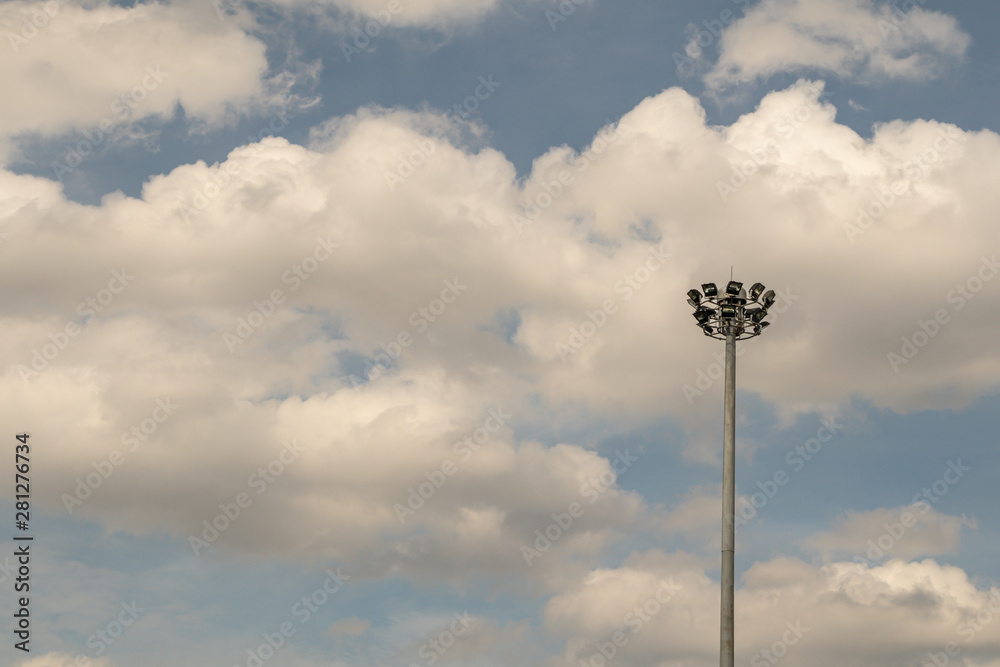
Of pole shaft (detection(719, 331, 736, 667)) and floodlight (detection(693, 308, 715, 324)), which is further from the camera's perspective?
floodlight (detection(693, 308, 715, 324))

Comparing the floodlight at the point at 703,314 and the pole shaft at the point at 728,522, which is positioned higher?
the floodlight at the point at 703,314

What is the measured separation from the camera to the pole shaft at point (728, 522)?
31344 mm

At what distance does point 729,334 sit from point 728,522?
604cm

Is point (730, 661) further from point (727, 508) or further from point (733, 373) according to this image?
point (733, 373)

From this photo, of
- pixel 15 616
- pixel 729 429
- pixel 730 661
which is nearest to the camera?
pixel 730 661

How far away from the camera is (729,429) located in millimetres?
33500

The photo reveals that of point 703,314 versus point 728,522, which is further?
point 703,314

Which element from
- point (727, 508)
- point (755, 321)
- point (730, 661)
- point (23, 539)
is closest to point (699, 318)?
point (755, 321)

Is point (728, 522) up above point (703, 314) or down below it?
below

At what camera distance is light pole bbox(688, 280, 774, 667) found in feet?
104

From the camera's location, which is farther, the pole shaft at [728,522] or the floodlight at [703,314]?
the floodlight at [703,314]

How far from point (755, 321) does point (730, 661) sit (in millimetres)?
10490

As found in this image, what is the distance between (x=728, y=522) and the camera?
32031 mm

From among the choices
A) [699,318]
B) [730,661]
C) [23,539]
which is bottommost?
[730,661]
